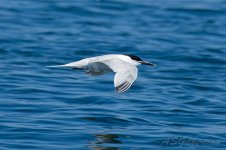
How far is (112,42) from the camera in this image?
2052cm

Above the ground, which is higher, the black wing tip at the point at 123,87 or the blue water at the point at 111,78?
the black wing tip at the point at 123,87

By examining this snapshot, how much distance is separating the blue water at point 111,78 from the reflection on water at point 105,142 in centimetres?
1

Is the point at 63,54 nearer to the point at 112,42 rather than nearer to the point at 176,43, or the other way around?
the point at 112,42

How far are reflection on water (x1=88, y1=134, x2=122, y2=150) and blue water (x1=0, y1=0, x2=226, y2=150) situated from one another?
0.05 feet

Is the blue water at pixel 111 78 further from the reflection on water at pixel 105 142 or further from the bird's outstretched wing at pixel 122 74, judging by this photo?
the bird's outstretched wing at pixel 122 74

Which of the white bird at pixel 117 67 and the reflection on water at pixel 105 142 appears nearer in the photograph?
the white bird at pixel 117 67

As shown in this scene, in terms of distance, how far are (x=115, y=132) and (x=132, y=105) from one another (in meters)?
2.02

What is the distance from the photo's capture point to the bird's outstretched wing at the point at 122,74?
1058cm

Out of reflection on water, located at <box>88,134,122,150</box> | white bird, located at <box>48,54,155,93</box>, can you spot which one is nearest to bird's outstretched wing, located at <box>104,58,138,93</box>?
white bird, located at <box>48,54,155,93</box>

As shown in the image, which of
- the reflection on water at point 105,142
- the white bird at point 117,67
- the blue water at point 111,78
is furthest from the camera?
the blue water at point 111,78

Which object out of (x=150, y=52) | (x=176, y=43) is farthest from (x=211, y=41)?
(x=150, y=52)

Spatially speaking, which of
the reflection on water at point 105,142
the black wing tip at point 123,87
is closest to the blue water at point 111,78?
the reflection on water at point 105,142

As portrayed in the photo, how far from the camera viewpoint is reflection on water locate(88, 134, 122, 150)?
35.4 ft

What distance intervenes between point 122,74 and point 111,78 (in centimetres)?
552
